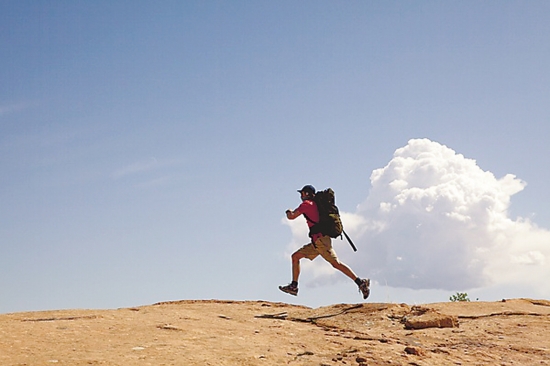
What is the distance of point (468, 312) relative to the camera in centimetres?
1054

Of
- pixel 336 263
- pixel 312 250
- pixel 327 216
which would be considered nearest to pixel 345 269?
pixel 336 263

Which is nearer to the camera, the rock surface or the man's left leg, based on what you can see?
the rock surface

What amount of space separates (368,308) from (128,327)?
4104 millimetres

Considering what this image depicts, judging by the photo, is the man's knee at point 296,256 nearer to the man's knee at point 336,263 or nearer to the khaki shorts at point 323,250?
the khaki shorts at point 323,250

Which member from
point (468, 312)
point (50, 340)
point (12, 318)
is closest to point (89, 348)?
point (50, 340)

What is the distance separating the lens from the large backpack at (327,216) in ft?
34.5

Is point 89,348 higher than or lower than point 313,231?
lower

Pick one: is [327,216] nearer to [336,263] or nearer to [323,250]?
[323,250]

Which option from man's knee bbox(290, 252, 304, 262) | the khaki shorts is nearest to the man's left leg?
the khaki shorts

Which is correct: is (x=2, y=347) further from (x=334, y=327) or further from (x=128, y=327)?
(x=334, y=327)

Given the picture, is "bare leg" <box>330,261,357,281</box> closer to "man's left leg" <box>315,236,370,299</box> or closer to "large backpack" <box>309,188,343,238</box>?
"man's left leg" <box>315,236,370,299</box>

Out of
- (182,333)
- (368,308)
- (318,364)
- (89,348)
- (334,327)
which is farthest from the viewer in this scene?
(368,308)

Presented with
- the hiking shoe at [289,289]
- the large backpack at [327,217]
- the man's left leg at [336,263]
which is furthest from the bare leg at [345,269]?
the hiking shoe at [289,289]

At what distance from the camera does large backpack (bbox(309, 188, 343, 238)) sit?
10.5 metres
